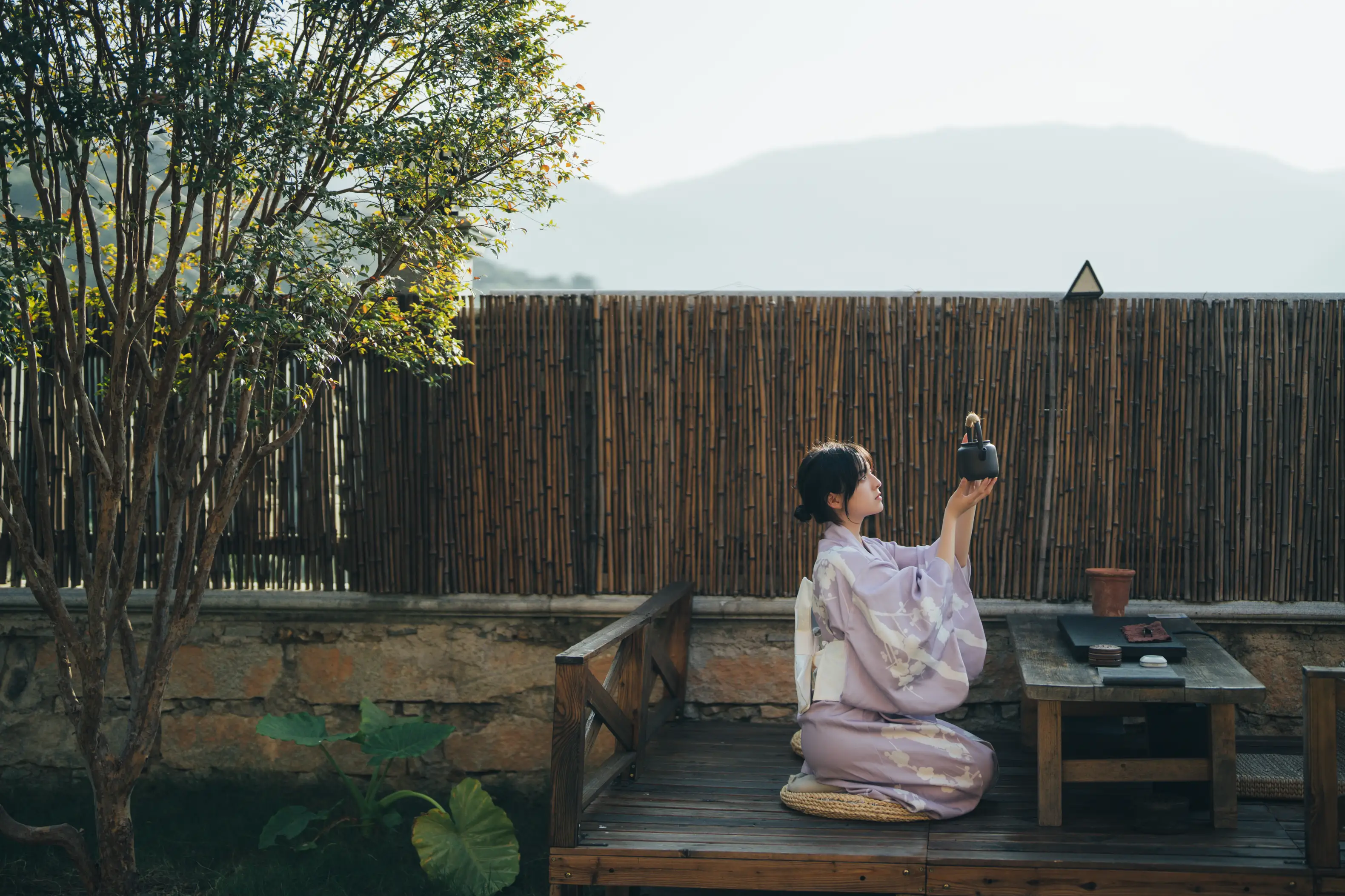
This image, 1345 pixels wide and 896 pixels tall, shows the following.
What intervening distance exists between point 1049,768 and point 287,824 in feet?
9.19

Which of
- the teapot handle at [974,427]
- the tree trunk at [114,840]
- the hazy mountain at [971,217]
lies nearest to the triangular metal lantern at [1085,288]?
the teapot handle at [974,427]

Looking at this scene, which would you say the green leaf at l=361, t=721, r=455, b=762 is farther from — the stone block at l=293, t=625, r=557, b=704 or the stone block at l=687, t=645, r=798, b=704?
the stone block at l=687, t=645, r=798, b=704

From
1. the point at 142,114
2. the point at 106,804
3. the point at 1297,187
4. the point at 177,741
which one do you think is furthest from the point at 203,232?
the point at 1297,187

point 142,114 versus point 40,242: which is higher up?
point 142,114

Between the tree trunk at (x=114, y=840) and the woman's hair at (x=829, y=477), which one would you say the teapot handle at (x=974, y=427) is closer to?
the woman's hair at (x=829, y=477)

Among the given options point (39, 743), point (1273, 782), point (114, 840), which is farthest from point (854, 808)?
point (39, 743)

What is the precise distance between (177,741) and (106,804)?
3.95 ft

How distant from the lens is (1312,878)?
320cm

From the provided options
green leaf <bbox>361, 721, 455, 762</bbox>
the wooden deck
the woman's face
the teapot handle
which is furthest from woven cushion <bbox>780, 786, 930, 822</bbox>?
green leaf <bbox>361, 721, 455, 762</bbox>

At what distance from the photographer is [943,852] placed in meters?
3.37

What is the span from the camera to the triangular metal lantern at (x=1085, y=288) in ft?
15.5

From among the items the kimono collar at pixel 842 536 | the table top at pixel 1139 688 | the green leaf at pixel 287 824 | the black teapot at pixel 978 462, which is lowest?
the green leaf at pixel 287 824

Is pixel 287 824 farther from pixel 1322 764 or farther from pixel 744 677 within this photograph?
pixel 1322 764

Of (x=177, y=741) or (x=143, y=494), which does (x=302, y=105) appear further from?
(x=177, y=741)
